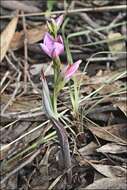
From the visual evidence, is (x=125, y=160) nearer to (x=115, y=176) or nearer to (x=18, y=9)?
(x=115, y=176)

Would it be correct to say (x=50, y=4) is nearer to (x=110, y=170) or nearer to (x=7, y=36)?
(x=7, y=36)

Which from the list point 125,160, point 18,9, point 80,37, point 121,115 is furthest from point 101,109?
point 18,9

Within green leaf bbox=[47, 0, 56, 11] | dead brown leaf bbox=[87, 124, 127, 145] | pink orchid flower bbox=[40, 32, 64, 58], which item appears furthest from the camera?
green leaf bbox=[47, 0, 56, 11]

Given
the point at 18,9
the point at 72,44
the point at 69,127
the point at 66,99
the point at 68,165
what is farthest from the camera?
the point at 18,9

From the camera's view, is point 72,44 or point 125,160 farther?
point 72,44

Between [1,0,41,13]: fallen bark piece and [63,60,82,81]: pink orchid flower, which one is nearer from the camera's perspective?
[63,60,82,81]: pink orchid flower

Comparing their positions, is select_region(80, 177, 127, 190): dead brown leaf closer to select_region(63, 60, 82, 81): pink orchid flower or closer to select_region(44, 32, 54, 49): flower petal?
select_region(63, 60, 82, 81): pink orchid flower

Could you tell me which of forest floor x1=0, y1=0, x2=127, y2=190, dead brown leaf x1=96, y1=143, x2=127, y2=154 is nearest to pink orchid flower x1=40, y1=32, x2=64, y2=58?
forest floor x1=0, y1=0, x2=127, y2=190

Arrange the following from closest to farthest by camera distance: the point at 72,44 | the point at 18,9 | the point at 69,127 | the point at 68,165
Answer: the point at 68,165
the point at 69,127
the point at 72,44
the point at 18,9
